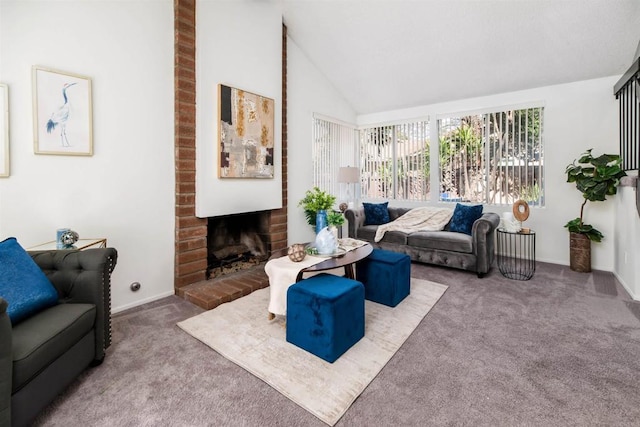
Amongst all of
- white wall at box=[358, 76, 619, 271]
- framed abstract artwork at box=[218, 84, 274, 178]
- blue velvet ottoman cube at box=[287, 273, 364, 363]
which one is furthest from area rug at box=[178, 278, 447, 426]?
white wall at box=[358, 76, 619, 271]

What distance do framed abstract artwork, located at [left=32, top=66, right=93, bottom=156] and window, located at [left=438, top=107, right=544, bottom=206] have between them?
15.5 feet

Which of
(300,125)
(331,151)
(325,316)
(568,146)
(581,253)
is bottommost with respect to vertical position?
(325,316)

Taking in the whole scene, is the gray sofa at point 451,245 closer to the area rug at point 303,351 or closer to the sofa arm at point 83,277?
the area rug at point 303,351

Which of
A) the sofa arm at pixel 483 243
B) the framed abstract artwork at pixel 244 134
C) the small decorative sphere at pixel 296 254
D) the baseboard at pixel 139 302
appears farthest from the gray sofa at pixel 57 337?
the sofa arm at pixel 483 243

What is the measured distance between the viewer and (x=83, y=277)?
71.8 inches

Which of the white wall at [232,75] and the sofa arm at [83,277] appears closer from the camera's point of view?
the sofa arm at [83,277]

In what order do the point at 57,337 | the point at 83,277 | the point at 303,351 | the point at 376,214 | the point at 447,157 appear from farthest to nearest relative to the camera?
1. the point at 447,157
2. the point at 376,214
3. the point at 303,351
4. the point at 83,277
5. the point at 57,337

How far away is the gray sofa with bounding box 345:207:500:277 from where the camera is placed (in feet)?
11.4

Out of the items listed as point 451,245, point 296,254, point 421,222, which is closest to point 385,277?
point 296,254

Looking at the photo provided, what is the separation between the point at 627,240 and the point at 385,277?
107 inches

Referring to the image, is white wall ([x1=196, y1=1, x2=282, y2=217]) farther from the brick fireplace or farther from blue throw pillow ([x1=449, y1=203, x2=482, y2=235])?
blue throw pillow ([x1=449, y1=203, x2=482, y2=235])

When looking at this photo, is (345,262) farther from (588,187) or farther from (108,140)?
(588,187)

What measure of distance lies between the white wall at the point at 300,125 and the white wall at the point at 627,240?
3740mm

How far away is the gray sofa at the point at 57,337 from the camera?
125 centimetres
